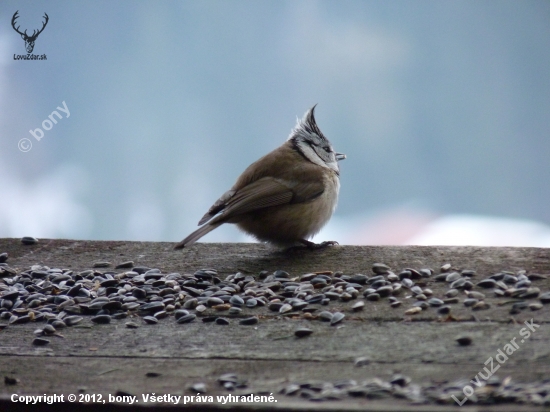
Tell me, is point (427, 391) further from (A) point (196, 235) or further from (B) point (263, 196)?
(B) point (263, 196)

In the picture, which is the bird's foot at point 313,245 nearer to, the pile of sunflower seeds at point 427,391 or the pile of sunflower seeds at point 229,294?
the pile of sunflower seeds at point 229,294

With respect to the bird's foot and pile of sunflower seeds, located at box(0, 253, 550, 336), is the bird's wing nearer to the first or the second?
the bird's foot

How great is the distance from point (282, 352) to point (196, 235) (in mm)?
1495

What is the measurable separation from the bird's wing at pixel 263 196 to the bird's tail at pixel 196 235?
0.09 metres

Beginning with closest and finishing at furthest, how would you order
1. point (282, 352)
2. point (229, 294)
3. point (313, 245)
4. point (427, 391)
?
point (427, 391), point (282, 352), point (229, 294), point (313, 245)

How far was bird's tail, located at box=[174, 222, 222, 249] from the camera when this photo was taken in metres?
4.00

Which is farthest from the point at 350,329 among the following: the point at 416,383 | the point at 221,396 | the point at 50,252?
the point at 50,252

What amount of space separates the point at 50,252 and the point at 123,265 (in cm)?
68

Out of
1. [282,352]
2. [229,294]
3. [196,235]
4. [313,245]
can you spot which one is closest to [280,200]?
[313,245]

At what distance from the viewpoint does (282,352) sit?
2697mm

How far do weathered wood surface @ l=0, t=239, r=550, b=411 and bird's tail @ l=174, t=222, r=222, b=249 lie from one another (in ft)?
2.82

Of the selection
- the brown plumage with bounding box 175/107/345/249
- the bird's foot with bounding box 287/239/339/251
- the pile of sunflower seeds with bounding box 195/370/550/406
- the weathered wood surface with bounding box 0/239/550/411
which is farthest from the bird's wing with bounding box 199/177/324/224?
the pile of sunflower seeds with bounding box 195/370/550/406

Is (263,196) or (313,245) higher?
(263,196)

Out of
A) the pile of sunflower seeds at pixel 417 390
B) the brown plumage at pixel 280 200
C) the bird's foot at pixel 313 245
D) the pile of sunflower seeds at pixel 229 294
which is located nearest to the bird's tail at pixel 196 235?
the brown plumage at pixel 280 200
